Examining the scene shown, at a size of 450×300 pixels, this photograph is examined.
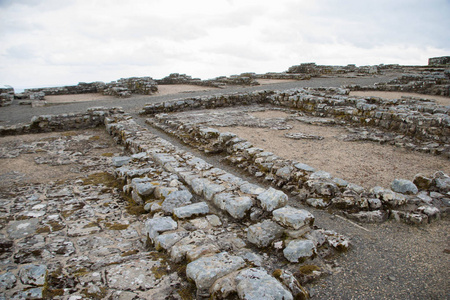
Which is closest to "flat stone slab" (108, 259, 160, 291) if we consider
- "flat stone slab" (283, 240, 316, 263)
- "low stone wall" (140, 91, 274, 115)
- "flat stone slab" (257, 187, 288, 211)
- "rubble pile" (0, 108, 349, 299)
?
"rubble pile" (0, 108, 349, 299)

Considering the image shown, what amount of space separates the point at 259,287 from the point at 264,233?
103 centimetres

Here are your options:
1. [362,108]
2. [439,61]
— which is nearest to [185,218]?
[362,108]

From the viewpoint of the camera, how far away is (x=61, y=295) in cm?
252

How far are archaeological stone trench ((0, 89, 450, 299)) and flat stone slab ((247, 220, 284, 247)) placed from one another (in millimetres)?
13

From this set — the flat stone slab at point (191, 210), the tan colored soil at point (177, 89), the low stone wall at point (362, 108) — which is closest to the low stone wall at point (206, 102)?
the low stone wall at point (362, 108)

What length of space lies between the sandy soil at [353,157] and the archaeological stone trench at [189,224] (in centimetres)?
59

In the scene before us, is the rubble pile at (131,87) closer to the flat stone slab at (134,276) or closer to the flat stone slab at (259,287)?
the flat stone slab at (134,276)

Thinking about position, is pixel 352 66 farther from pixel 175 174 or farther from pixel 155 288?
pixel 155 288

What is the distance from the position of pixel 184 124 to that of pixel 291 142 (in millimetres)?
3992

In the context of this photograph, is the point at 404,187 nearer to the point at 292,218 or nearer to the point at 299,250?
the point at 292,218

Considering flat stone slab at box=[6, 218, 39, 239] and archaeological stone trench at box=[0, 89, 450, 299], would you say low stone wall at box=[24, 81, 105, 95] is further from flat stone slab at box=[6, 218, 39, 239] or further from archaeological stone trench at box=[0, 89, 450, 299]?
flat stone slab at box=[6, 218, 39, 239]

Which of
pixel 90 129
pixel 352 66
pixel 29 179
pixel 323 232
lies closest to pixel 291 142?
pixel 323 232

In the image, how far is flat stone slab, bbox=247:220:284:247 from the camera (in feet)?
11.1

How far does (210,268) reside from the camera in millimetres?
2727
